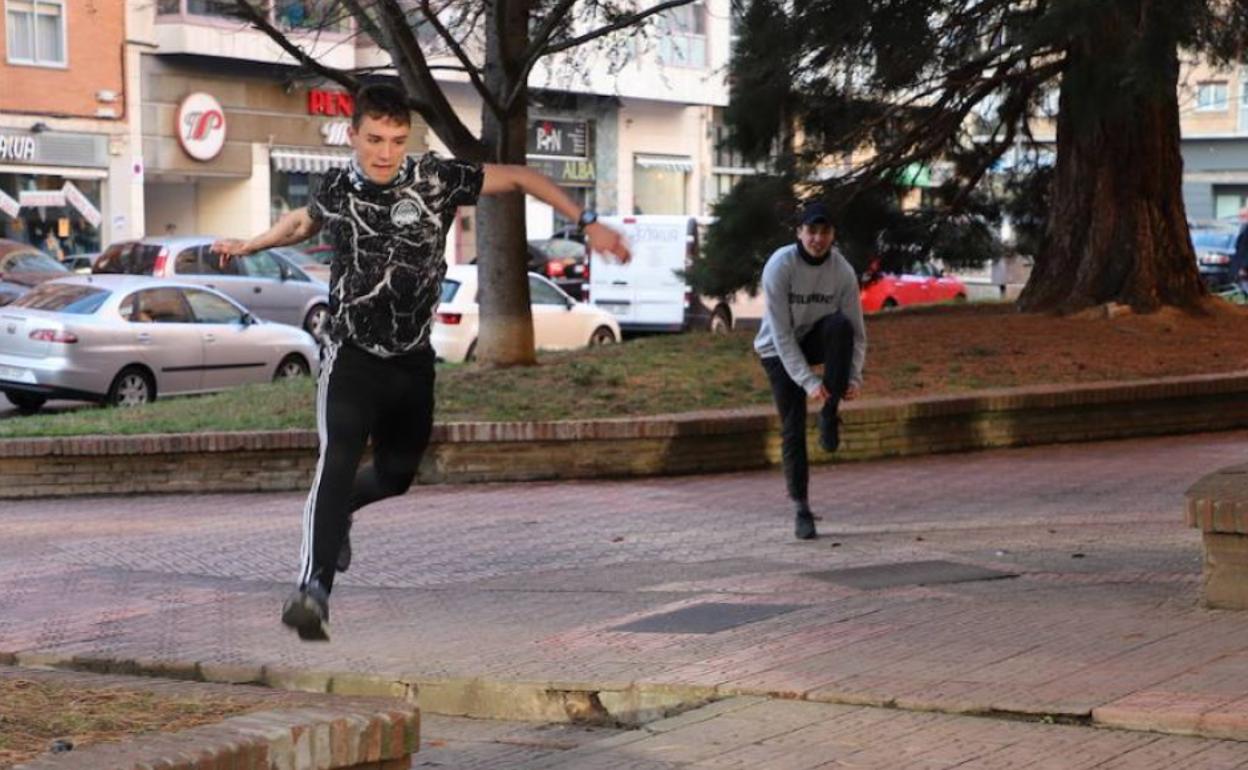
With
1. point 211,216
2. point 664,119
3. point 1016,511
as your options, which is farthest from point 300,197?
point 1016,511

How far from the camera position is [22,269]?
3006 cm

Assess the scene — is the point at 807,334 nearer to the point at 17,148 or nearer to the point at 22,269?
the point at 22,269

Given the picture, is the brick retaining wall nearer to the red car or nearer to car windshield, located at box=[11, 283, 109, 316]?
car windshield, located at box=[11, 283, 109, 316]

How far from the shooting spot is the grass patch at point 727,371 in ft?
48.8

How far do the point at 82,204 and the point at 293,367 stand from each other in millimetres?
20779

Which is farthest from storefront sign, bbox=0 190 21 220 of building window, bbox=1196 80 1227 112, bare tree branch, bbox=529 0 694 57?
building window, bbox=1196 80 1227 112

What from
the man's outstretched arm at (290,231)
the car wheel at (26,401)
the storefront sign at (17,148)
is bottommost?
the car wheel at (26,401)

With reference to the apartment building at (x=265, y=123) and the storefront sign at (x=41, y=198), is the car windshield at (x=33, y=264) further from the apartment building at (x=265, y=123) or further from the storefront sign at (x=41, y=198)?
the storefront sign at (x=41, y=198)

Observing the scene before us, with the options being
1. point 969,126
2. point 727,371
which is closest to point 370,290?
point 727,371

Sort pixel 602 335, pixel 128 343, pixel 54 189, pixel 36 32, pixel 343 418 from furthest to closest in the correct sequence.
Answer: pixel 54 189
pixel 36 32
pixel 602 335
pixel 128 343
pixel 343 418

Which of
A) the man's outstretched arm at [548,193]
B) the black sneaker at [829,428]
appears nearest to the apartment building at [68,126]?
the black sneaker at [829,428]

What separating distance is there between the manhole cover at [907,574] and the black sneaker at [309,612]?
2.85m

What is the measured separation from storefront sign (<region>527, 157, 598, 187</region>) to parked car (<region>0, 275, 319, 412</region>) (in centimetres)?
3092

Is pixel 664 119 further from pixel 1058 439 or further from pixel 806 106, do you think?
pixel 1058 439
